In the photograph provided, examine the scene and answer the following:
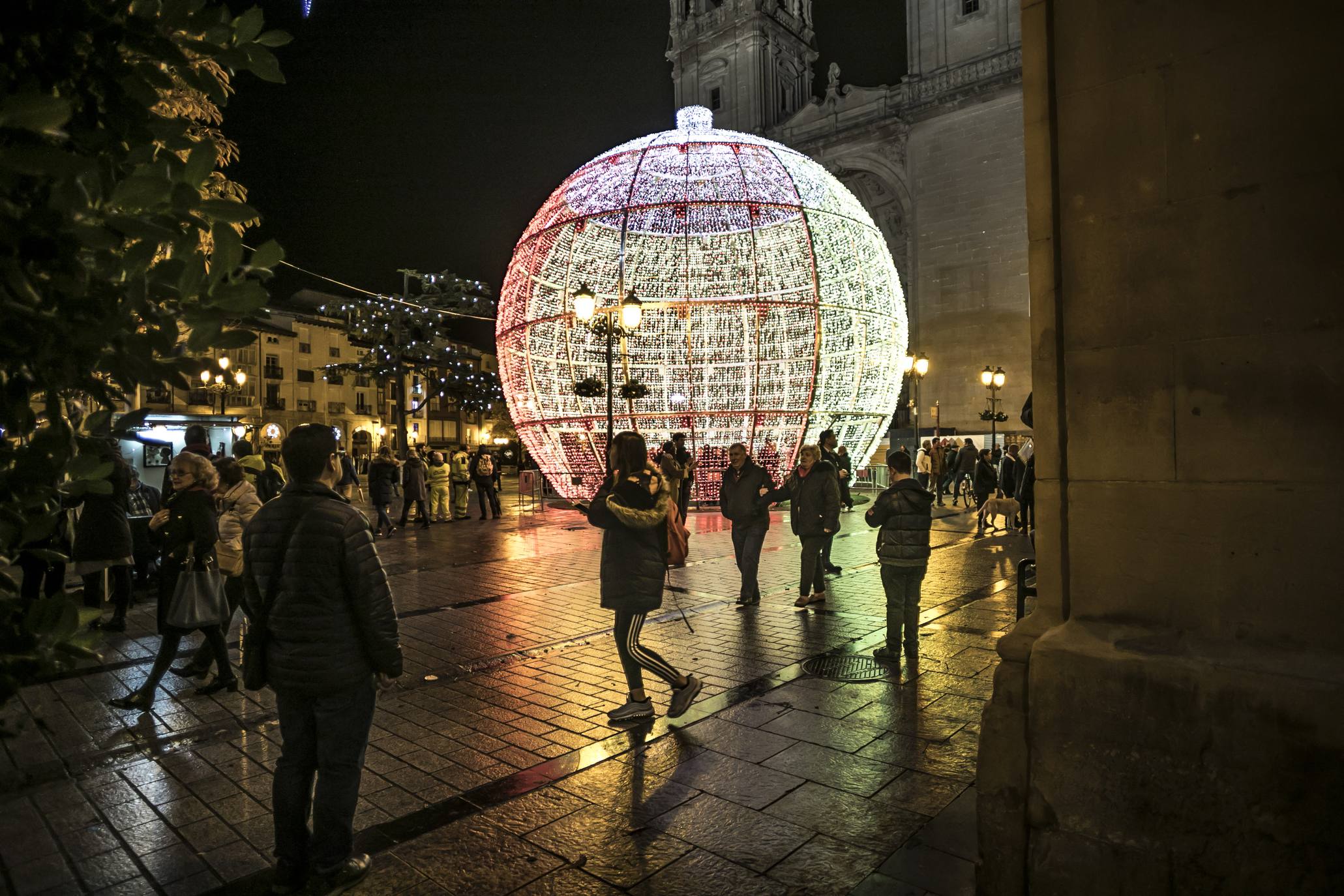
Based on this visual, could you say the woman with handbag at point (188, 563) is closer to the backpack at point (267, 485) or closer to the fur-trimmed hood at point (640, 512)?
the fur-trimmed hood at point (640, 512)

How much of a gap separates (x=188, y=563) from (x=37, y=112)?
494 centimetres

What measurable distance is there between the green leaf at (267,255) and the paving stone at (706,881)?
2549 millimetres

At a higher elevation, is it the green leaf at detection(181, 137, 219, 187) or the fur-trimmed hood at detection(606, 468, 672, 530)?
the green leaf at detection(181, 137, 219, 187)

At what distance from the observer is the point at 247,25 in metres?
1.70

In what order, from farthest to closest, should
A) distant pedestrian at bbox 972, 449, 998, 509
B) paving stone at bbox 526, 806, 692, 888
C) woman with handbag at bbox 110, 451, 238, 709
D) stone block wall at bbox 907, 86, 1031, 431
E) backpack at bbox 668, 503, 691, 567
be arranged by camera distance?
stone block wall at bbox 907, 86, 1031, 431 → distant pedestrian at bbox 972, 449, 998, 509 → woman with handbag at bbox 110, 451, 238, 709 → backpack at bbox 668, 503, 691, 567 → paving stone at bbox 526, 806, 692, 888

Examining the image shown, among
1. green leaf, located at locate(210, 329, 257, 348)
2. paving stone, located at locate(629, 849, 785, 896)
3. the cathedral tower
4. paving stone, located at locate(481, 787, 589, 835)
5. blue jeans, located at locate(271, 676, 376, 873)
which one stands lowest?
paving stone, located at locate(629, 849, 785, 896)

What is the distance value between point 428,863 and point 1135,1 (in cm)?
417

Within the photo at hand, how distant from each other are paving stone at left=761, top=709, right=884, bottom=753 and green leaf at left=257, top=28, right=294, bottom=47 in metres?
4.07

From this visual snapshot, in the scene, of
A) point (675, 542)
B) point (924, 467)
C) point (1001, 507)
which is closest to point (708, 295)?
point (1001, 507)

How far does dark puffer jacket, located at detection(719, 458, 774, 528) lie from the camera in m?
8.81

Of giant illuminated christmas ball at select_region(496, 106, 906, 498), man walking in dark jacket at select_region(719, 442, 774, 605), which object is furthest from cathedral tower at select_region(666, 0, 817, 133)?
man walking in dark jacket at select_region(719, 442, 774, 605)

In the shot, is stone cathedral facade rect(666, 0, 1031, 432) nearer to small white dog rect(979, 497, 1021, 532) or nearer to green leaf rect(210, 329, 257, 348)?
small white dog rect(979, 497, 1021, 532)

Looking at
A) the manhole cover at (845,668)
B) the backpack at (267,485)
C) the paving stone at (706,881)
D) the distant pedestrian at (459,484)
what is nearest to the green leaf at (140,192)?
the paving stone at (706,881)

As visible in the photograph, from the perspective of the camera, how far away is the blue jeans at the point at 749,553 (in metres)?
8.49
